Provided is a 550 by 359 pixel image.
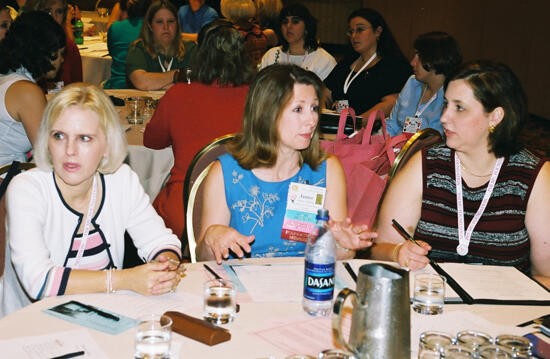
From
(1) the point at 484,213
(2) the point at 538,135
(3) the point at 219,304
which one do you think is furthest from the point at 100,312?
(2) the point at 538,135

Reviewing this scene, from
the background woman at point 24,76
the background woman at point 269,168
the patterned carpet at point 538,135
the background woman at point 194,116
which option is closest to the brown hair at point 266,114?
the background woman at point 269,168

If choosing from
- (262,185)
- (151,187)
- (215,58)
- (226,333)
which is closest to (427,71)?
(215,58)

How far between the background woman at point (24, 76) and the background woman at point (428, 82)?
239 centimetres

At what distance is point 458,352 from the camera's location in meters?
1.37

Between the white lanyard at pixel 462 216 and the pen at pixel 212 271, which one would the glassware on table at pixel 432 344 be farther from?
the white lanyard at pixel 462 216

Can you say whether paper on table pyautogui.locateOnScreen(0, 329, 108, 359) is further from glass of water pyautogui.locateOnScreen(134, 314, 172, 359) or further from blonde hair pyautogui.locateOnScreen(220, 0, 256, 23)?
blonde hair pyautogui.locateOnScreen(220, 0, 256, 23)

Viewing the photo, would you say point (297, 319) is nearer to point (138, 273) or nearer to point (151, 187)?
point (138, 273)

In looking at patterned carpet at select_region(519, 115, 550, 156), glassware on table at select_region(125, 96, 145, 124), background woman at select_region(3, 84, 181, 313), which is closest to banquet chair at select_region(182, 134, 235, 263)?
background woman at select_region(3, 84, 181, 313)

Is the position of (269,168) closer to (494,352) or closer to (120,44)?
(494,352)

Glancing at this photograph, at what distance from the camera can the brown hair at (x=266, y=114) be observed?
2514mm

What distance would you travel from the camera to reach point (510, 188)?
2.50 metres

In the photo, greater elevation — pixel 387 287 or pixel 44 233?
pixel 387 287

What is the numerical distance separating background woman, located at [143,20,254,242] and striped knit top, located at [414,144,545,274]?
1.31 metres

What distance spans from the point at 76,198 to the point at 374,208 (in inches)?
54.6
